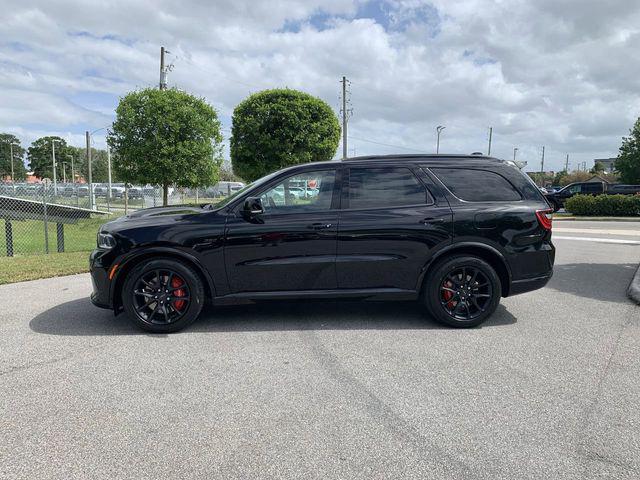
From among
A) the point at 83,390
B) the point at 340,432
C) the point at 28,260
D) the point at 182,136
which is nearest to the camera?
the point at 340,432

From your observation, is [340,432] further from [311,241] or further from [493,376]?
[311,241]

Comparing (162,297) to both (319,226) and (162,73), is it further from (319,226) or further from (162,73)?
(162,73)

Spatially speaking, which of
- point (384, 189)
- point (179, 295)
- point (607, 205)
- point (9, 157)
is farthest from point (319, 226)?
point (9, 157)

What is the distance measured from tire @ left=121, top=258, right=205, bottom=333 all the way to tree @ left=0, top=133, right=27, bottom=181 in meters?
136

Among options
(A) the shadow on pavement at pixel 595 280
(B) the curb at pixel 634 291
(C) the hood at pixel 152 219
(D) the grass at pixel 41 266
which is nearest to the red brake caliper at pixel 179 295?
(C) the hood at pixel 152 219

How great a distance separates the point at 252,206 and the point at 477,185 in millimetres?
2444

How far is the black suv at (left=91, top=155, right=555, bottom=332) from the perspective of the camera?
4.55 m

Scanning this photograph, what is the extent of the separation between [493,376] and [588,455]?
1.06 meters

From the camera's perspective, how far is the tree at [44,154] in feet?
349

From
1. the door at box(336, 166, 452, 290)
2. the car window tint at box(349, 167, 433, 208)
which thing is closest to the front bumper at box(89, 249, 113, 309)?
the door at box(336, 166, 452, 290)

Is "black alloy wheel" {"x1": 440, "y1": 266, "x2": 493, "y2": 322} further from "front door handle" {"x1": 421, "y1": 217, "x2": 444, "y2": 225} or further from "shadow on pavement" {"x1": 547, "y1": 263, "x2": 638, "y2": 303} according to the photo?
"shadow on pavement" {"x1": 547, "y1": 263, "x2": 638, "y2": 303}

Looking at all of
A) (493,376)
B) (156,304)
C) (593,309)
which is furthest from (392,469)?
(593,309)

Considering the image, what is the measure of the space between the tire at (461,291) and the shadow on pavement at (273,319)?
7.2 inches

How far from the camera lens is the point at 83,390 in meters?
3.33
